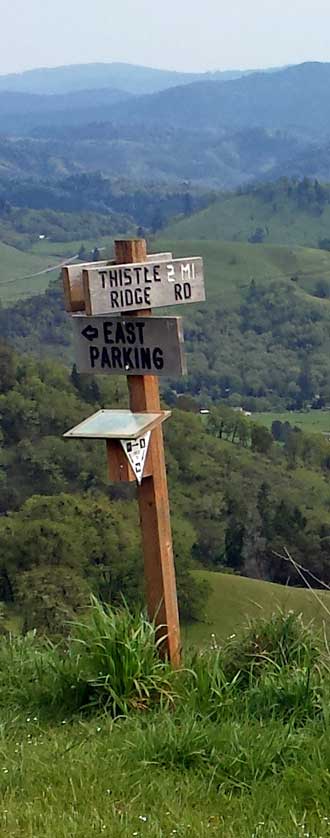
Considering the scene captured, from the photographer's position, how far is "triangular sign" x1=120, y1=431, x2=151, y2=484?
4.68 m

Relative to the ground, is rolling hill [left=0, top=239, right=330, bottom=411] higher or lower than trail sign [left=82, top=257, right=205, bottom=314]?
lower

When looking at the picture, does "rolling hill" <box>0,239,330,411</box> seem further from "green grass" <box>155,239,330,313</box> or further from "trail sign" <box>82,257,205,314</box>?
"trail sign" <box>82,257,205,314</box>

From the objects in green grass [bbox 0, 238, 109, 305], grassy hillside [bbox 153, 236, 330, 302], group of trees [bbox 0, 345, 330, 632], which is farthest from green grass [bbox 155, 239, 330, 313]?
group of trees [bbox 0, 345, 330, 632]

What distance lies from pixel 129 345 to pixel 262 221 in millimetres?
161809

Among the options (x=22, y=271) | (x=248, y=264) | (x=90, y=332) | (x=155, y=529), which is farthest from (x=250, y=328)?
(x=155, y=529)

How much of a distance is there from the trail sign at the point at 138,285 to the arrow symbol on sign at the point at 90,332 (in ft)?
0.40

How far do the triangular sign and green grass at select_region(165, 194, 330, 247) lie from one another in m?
148

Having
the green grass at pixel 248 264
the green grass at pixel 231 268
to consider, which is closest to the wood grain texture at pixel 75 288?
the green grass at pixel 231 268

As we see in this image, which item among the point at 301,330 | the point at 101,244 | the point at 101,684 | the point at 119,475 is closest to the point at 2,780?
the point at 101,684

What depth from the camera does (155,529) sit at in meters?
4.84

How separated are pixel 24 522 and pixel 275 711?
33.3 m

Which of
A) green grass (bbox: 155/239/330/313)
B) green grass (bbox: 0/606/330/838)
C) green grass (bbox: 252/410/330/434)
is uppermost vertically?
green grass (bbox: 0/606/330/838)

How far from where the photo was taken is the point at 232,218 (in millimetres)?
164625

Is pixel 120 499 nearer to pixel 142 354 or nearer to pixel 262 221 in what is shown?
pixel 142 354
